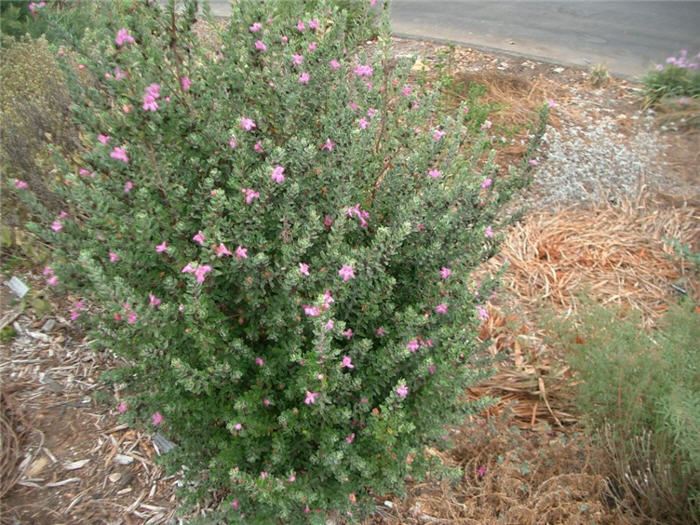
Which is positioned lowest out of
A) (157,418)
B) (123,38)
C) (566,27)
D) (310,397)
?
(157,418)

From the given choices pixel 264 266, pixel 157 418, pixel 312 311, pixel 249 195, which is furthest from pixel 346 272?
pixel 157 418

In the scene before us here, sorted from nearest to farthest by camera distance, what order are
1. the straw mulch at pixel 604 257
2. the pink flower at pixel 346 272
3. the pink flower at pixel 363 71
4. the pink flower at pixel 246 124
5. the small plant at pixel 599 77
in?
the pink flower at pixel 346 272
the pink flower at pixel 246 124
the pink flower at pixel 363 71
the straw mulch at pixel 604 257
the small plant at pixel 599 77

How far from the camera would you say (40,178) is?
128 inches

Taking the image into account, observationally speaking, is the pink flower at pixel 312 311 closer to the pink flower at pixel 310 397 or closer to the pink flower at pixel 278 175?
the pink flower at pixel 310 397

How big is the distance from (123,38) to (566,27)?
7741mm

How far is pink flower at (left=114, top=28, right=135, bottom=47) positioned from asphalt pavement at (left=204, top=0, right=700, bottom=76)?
18.7ft

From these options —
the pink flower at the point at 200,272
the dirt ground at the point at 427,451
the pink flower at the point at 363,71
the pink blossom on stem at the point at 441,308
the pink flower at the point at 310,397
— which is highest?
the pink flower at the point at 363,71

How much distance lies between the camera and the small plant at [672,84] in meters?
5.62

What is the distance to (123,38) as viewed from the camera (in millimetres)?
1836

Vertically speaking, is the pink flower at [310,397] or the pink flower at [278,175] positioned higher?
the pink flower at [278,175]

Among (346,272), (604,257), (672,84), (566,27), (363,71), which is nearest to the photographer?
(346,272)

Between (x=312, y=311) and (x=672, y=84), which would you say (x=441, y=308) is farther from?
(x=672, y=84)

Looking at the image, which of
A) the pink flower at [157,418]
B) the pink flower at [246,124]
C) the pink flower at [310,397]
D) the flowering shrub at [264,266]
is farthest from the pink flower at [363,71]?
the pink flower at [157,418]

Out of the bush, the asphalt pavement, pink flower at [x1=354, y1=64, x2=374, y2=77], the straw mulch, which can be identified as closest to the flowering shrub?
pink flower at [x1=354, y1=64, x2=374, y2=77]
